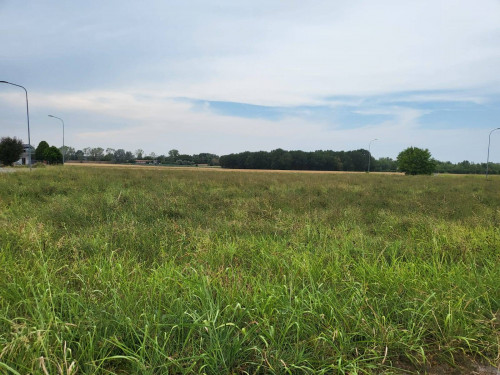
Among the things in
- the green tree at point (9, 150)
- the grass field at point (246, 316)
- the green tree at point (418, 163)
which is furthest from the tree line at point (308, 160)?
the grass field at point (246, 316)

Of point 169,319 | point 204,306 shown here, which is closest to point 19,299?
point 169,319

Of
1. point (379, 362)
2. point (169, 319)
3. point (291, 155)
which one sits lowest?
point (379, 362)

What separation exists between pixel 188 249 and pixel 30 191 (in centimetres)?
947

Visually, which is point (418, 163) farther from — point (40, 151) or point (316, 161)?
point (40, 151)

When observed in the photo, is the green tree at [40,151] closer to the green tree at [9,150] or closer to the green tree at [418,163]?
the green tree at [9,150]

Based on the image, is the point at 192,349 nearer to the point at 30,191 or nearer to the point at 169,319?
the point at 169,319

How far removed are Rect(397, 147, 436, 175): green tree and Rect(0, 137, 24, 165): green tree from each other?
316ft

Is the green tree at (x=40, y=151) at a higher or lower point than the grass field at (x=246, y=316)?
higher

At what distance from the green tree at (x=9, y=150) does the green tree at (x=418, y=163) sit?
96.3 metres

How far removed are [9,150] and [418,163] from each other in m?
100

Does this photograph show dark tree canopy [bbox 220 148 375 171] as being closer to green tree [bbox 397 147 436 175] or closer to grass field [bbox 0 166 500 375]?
green tree [bbox 397 147 436 175]

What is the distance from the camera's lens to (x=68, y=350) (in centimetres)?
184

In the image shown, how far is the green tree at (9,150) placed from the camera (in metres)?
53.7

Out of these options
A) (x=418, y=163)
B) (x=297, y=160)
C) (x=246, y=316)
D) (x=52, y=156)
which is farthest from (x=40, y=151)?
(x=418, y=163)
